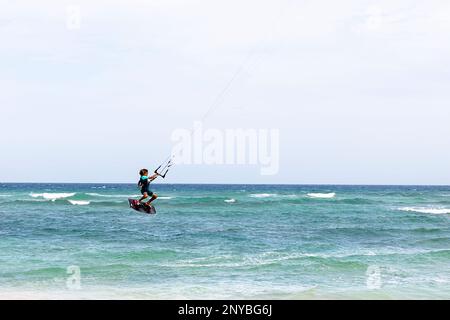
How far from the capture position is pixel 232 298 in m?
15.2

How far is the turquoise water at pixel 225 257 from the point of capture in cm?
1628

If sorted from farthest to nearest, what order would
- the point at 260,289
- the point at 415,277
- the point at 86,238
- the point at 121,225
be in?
the point at 121,225
the point at 86,238
the point at 415,277
the point at 260,289

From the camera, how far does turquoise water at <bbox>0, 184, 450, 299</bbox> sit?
53.4 feet

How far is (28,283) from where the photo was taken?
16.8m

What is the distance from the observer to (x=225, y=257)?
21.7 metres

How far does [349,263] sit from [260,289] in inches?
215

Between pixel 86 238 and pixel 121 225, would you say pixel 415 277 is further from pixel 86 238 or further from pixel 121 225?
pixel 121 225

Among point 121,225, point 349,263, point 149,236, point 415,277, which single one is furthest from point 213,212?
point 415,277

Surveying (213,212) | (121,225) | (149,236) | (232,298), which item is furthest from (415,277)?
(213,212)

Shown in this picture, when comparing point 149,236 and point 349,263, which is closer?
point 349,263
